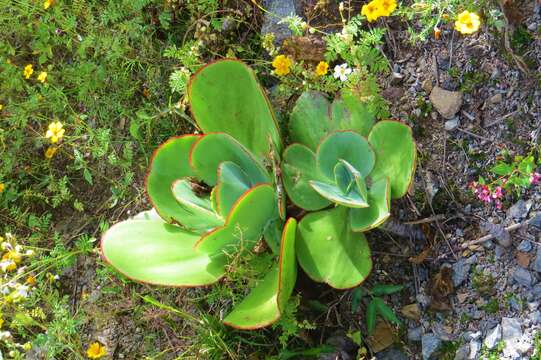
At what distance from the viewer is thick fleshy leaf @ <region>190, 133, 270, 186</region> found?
1.90 m

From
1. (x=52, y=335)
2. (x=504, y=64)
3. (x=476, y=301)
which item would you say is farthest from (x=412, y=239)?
(x=52, y=335)

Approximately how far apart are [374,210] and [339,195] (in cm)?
13

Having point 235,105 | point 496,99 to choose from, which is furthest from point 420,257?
point 235,105

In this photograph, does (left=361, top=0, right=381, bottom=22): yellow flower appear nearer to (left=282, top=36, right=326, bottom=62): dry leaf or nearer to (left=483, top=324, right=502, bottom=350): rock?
(left=282, top=36, right=326, bottom=62): dry leaf

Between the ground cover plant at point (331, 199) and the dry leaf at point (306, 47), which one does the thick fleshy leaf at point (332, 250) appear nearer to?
the ground cover plant at point (331, 199)

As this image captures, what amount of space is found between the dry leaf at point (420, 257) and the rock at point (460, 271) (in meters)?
0.11

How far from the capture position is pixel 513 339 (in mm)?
1731

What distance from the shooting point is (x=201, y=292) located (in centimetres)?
236

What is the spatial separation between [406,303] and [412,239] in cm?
23

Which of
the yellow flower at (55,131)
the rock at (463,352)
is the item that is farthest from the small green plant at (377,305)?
the yellow flower at (55,131)

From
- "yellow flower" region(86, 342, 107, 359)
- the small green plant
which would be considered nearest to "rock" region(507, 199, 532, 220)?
the small green plant

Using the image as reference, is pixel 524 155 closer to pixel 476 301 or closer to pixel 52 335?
pixel 476 301

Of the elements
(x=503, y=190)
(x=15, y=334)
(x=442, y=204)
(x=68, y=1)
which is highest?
(x=68, y=1)

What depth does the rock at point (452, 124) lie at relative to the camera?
199cm
